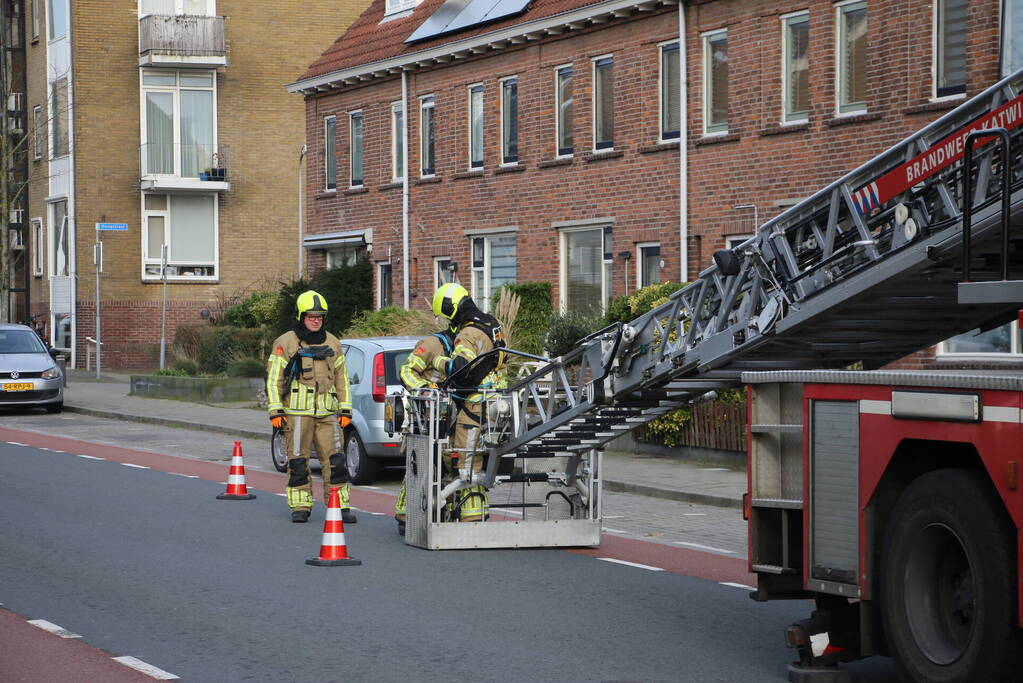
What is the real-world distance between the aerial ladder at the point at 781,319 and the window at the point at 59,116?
33959mm

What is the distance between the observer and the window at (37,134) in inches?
1764

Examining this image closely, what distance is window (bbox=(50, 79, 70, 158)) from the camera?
143ft

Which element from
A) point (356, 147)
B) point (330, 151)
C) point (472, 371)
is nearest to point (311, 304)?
point (472, 371)

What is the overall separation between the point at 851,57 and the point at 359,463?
9.33 metres

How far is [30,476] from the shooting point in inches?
656

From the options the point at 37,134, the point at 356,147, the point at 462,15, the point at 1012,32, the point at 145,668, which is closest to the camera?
the point at 145,668

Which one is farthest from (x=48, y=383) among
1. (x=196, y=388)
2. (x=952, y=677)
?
(x=952, y=677)

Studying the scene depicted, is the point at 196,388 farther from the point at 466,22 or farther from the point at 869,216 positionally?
the point at 869,216

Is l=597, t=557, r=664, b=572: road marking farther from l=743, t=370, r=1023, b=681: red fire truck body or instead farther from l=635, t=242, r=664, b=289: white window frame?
l=635, t=242, r=664, b=289: white window frame

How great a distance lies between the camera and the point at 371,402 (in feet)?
53.2

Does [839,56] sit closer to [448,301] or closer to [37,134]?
[448,301]

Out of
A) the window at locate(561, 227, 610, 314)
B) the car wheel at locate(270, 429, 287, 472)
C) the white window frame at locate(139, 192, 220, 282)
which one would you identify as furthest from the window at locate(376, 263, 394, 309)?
the car wheel at locate(270, 429, 287, 472)

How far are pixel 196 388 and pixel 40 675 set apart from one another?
893 inches

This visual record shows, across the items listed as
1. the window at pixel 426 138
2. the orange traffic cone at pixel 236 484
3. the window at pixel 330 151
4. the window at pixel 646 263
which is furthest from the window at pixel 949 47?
the window at pixel 330 151
